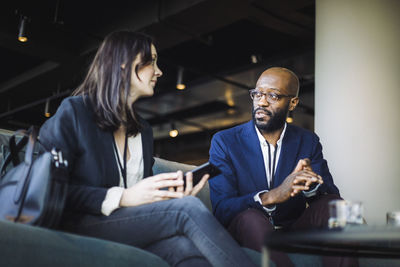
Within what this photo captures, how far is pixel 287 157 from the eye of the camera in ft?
9.30

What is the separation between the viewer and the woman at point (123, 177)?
1786 millimetres

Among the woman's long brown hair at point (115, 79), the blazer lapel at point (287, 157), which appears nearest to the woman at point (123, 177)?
the woman's long brown hair at point (115, 79)

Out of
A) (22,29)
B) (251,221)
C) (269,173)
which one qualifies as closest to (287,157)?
(269,173)

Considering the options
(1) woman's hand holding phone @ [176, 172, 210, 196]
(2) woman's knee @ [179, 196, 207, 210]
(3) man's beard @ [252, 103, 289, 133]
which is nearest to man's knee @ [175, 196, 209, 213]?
(2) woman's knee @ [179, 196, 207, 210]

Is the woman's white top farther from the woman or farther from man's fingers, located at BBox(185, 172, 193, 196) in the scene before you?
man's fingers, located at BBox(185, 172, 193, 196)

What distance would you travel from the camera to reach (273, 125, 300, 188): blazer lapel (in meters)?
2.76

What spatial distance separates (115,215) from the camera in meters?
1.84

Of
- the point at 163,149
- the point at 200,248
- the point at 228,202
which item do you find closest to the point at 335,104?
the point at 228,202

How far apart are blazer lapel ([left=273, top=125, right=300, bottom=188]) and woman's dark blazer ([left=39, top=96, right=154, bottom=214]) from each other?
3.47 feet

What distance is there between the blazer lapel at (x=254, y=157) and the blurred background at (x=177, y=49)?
310cm

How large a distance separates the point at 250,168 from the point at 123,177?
0.90 meters

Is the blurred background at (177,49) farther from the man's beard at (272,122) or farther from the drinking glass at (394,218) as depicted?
the drinking glass at (394,218)

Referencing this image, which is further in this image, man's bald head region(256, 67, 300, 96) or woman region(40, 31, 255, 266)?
man's bald head region(256, 67, 300, 96)

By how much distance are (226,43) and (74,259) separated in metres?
6.98
